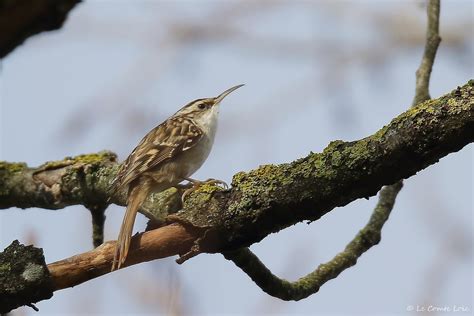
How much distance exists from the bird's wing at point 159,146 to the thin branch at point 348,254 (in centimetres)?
94

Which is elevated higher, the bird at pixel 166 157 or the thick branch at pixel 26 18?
the bird at pixel 166 157

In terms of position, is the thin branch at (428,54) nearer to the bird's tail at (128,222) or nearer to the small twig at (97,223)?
the bird's tail at (128,222)

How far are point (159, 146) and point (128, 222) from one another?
3.56ft

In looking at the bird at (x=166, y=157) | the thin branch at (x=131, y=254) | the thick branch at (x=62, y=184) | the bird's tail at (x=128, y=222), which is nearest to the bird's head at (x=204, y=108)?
the bird at (x=166, y=157)

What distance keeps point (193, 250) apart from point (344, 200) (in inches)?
24.5

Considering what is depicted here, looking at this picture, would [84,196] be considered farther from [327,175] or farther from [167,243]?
[327,175]

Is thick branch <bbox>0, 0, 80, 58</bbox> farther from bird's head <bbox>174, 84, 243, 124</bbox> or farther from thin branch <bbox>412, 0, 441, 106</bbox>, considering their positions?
bird's head <bbox>174, 84, 243, 124</bbox>

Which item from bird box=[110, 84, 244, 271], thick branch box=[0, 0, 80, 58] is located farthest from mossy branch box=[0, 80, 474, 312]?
thick branch box=[0, 0, 80, 58]

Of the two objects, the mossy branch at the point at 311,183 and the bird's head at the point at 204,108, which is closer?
the mossy branch at the point at 311,183

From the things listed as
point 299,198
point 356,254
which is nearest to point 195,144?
point 356,254

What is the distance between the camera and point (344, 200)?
290 centimetres

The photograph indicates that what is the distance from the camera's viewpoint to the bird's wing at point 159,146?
13.7ft

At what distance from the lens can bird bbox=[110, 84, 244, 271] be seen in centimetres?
412

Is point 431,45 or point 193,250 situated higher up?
point 431,45
